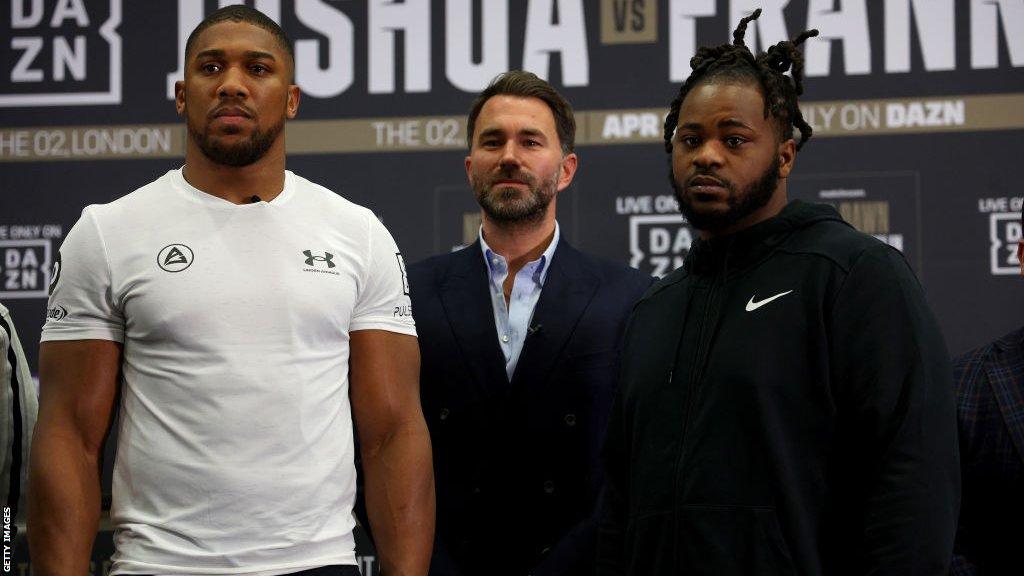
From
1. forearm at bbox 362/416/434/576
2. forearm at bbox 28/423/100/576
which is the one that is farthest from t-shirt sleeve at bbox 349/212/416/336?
forearm at bbox 28/423/100/576

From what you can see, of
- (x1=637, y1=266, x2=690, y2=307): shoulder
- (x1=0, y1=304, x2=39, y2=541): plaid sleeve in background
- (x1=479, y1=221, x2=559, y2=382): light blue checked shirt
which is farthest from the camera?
(x1=479, y1=221, x2=559, y2=382): light blue checked shirt

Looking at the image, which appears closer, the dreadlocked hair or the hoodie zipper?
the hoodie zipper

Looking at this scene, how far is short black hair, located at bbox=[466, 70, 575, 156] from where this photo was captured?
9.18ft

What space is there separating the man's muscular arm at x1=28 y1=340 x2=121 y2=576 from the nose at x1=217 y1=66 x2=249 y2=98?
472 millimetres

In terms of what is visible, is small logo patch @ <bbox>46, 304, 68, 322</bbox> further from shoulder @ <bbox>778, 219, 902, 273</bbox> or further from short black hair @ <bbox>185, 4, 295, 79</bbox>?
shoulder @ <bbox>778, 219, 902, 273</bbox>

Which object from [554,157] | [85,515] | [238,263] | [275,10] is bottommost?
[85,515]

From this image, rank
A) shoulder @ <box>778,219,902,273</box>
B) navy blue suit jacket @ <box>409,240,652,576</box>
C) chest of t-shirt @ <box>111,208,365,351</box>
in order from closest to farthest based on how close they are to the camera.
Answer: shoulder @ <box>778,219,902,273</box>
chest of t-shirt @ <box>111,208,365,351</box>
navy blue suit jacket @ <box>409,240,652,576</box>

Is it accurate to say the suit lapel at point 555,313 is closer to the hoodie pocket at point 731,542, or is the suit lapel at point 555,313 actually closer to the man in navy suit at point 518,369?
the man in navy suit at point 518,369

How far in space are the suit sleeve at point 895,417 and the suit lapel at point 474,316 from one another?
3.11ft

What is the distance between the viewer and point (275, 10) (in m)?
4.08

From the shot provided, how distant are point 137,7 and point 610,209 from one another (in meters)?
1.78

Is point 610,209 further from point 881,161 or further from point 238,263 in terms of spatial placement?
point 238,263

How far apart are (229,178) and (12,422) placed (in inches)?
29.3

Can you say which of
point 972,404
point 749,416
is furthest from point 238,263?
point 972,404
